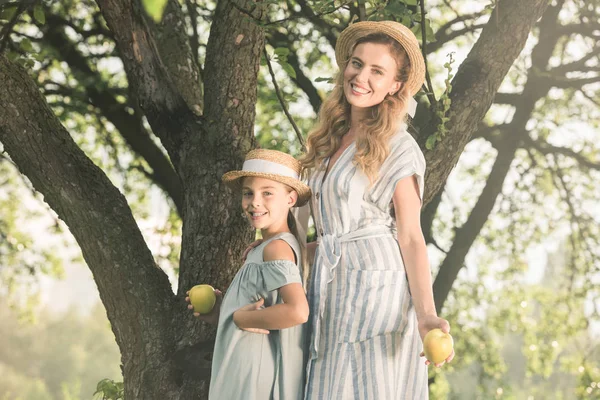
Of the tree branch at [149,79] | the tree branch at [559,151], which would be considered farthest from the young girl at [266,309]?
the tree branch at [559,151]

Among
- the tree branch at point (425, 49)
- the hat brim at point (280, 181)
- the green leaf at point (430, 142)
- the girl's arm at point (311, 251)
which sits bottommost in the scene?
the girl's arm at point (311, 251)

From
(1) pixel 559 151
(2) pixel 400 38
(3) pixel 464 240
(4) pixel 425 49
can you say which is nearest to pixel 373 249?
(2) pixel 400 38

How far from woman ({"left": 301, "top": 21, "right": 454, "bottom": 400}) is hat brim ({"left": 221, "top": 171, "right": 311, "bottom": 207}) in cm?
4

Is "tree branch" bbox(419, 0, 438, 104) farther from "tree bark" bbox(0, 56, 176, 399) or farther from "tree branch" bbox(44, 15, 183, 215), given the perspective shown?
"tree branch" bbox(44, 15, 183, 215)

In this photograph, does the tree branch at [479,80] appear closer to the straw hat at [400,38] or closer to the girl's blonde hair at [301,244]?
the straw hat at [400,38]

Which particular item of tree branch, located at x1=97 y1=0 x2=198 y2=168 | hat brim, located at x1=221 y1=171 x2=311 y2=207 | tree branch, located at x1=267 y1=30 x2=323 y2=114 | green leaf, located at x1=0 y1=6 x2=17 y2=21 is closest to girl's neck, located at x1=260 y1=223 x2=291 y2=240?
hat brim, located at x1=221 y1=171 x2=311 y2=207

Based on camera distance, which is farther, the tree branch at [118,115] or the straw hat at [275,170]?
the tree branch at [118,115]

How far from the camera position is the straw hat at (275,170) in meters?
2.69

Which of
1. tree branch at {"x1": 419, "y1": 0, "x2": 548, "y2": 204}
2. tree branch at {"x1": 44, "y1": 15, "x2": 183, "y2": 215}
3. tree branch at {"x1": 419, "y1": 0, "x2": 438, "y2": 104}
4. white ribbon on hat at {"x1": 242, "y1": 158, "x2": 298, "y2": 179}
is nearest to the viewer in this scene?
white ribbon on hat at {"x1": 242, "y1": 158, "x2": 298, "y2": 179}

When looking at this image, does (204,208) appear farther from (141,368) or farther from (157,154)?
(157,154)

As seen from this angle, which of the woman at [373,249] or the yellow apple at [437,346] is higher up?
the woman at [373,249]

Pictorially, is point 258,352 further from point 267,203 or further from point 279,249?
point 267,203

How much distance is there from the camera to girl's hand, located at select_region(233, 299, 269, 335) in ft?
8.42

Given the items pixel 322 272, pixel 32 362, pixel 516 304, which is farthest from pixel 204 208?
pixel 32 362
